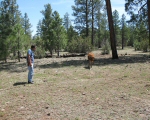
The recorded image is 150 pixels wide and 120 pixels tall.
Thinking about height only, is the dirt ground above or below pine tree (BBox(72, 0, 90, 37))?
below

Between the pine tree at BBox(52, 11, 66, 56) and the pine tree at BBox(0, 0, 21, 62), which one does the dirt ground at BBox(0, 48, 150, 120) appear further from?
the pine tree at BBox(0, 0, 21, 62)

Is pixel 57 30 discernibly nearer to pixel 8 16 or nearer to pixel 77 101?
pixel 8 16

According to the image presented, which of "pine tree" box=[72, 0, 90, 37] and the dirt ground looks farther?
"pine tree" box=[72, 0, 90, 37]

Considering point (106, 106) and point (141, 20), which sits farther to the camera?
point (141, 20)

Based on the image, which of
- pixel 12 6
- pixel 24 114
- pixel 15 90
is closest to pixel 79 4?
pixel 12 6

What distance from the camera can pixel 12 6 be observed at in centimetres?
3262

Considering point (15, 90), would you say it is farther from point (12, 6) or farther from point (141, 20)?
point (12, 6)

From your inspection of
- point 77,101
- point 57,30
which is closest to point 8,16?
point 57,30

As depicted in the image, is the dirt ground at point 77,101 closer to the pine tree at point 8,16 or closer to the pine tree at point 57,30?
the pine tree at point 57,30

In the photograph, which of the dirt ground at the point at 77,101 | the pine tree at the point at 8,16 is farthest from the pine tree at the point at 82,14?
the dirt ground at the point at 77,101

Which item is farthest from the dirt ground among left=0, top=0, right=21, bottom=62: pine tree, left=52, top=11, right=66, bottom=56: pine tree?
left=0, top=0, right=21, bottom=62: pine tree

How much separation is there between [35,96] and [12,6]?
29.8 meters

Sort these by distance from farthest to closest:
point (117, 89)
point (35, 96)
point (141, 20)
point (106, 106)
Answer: point (141, 20) → point (117, 89) → point (35, 96) → point (106, 106)

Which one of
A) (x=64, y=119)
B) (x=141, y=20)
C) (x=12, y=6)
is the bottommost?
(x=64, y=119)
